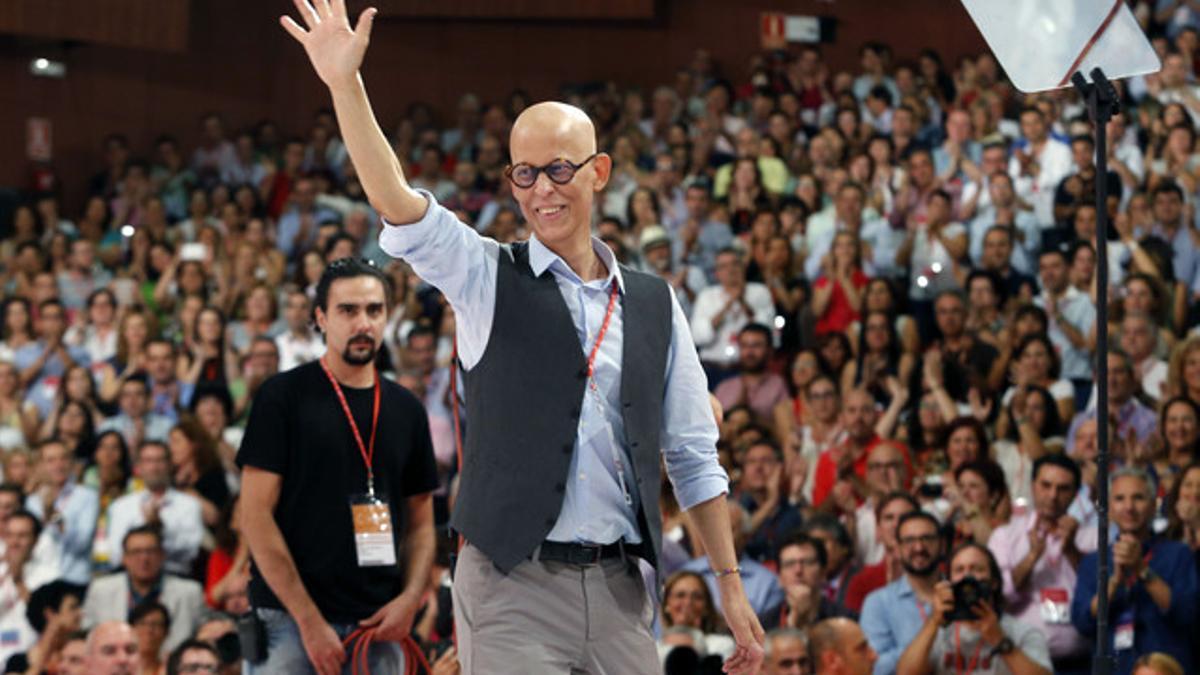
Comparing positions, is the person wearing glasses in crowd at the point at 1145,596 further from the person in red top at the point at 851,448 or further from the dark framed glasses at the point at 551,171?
the dark framed glasses at the point at 551,171

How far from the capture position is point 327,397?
3.80 m

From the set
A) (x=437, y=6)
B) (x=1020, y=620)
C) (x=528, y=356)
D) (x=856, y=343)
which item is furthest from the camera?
(x=437, y=6)

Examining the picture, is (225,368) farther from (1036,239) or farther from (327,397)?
(327,397)

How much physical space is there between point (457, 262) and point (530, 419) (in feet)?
A: 0.88

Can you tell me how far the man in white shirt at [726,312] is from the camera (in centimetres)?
783

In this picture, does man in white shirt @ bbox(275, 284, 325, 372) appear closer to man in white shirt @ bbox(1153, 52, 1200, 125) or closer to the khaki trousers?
man in white shirt @ bbox(1153, 52, 1200, 125)

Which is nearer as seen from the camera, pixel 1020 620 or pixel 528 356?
pixel 528 356

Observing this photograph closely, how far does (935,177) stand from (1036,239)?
3.23 feet

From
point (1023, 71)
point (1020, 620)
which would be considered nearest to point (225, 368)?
point (1020, 620)

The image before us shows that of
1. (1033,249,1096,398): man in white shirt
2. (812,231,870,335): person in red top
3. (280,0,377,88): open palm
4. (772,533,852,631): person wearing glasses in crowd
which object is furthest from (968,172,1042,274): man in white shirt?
(280,0,377,88): open palm

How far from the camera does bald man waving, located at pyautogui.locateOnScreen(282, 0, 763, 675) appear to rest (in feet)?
8.93

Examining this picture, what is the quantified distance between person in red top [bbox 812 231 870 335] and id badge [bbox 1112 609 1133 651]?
2770mm

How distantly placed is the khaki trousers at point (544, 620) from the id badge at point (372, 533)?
92cm

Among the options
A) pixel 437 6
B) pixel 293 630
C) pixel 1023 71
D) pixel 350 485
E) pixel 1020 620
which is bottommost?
pixel 1020 620
